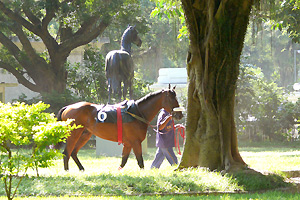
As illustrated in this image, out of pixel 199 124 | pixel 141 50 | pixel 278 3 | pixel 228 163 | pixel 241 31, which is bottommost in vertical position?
pixel 228 163

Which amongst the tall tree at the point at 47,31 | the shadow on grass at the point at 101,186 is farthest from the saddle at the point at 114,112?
the tall tree at the point at 47,31

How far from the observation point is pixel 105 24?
26031mm

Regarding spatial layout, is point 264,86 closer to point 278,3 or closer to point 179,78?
point 179,78

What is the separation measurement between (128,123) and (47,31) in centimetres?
1590

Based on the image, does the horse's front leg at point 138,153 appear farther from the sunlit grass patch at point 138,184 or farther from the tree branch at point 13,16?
the tree branch at point 13,16

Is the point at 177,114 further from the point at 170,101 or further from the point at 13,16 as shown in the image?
the point at 13,16

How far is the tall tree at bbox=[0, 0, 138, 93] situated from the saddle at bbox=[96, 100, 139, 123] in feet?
42.8

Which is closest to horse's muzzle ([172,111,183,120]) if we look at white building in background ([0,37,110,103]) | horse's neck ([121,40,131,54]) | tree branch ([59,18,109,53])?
horse's neck ([121,40,131,54])

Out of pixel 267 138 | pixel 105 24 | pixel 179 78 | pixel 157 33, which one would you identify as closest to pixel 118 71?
pixel 105 24

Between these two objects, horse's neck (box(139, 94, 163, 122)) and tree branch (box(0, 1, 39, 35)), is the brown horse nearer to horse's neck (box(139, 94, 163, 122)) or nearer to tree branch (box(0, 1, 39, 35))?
horse's neck (box(139, 94, 163, 122))

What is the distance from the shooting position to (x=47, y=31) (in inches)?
1064

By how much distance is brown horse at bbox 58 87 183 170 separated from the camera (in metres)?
12.2

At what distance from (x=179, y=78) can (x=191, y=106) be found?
107 ft

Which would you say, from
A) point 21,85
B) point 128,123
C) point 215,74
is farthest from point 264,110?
point 215,74
